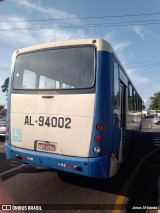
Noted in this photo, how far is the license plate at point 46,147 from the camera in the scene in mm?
5176

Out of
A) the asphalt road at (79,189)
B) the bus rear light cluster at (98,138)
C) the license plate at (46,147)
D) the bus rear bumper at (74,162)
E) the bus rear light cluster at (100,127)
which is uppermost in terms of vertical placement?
the bus rear light cluster at (100,127)

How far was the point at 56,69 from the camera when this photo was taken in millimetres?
5375

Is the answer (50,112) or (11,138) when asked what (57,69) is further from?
(11,138)

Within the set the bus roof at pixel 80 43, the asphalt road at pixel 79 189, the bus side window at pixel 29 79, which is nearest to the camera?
the asphalt road at pixel 79 189

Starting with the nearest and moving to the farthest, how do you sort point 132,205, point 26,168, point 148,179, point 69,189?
1. point 132,205
2. point 69,189
3. point 148,179
4. point 26,168

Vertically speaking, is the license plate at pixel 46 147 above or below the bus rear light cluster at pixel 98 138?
below

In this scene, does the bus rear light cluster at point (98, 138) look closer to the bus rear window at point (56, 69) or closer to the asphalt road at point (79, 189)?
the bus rear window at point (56, 69)

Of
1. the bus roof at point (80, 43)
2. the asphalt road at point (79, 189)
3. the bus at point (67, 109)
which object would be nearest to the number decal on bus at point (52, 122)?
the bus at point (67, 109)

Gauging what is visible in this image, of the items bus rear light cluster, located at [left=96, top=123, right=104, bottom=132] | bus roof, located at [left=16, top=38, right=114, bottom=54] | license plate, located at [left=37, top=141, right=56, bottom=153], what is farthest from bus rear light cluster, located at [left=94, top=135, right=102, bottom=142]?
bus roof, located at [left=16, top=38, right=114, bottom=54]

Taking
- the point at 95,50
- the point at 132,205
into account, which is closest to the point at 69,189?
the point at 132,205

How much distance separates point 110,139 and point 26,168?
341 cm

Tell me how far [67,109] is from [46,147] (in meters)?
0.95

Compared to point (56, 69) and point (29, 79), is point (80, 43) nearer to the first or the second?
point (56, 69)

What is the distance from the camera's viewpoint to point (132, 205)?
4.90m
